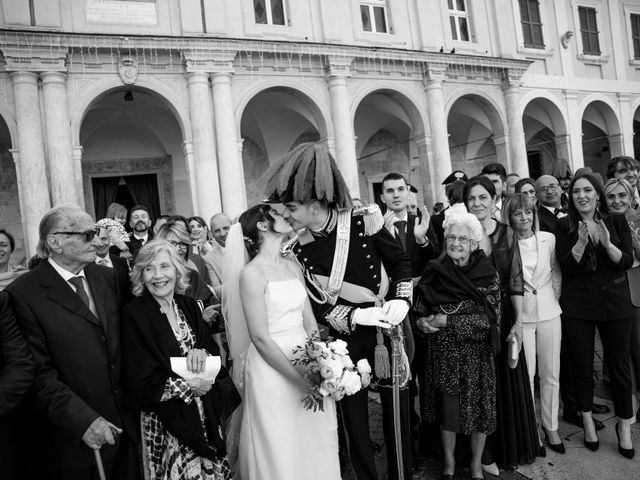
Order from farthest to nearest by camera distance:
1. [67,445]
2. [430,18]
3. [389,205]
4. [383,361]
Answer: [430,18] < [389,205] < [383,361] < [67,445]

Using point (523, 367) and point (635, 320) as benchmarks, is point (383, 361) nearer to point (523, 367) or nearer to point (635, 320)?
point (523, 367)

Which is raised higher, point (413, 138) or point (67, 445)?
point (413, 138)

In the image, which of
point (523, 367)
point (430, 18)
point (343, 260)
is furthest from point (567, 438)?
point (430, 18)

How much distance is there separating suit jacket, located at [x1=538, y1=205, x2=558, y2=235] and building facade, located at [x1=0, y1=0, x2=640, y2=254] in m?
6.91

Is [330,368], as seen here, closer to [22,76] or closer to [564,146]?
[22,76]

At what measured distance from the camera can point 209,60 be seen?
1088cm

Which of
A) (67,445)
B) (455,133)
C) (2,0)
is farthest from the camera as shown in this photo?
(455,133)

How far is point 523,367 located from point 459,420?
754mm

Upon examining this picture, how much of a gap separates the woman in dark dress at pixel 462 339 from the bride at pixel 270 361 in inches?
34.8

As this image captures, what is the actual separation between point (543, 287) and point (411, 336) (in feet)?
4.59

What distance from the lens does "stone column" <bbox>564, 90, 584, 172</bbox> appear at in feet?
53.2

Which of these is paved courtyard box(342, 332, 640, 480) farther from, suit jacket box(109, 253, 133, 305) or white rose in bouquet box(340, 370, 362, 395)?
suit jacket box(109, 253, 133, 305)

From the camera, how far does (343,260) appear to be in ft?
→ 9.68

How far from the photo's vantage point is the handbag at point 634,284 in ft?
13.3
